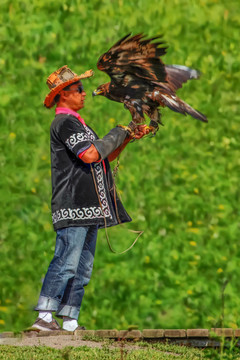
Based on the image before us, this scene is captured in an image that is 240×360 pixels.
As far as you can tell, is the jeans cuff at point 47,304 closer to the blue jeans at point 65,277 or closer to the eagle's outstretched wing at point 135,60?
the blue jeans at point 65,277

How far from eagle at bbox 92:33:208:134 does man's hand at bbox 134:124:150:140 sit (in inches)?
1.6

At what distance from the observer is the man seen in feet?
21.2

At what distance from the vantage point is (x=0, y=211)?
853 cm

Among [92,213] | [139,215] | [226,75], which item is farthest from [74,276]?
[226,75]

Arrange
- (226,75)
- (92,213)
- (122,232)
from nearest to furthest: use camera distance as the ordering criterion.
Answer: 1. (92,213)
2. (122,232)
3. (226,75)

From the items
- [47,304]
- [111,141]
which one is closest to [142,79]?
[111,141]

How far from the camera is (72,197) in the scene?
6.49 metres

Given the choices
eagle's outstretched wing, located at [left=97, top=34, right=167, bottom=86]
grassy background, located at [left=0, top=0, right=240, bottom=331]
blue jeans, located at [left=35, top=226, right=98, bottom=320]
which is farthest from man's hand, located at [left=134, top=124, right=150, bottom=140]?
grassy background, located at [left=0, top=0, right=240, bottom=331]

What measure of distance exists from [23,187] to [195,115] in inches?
109

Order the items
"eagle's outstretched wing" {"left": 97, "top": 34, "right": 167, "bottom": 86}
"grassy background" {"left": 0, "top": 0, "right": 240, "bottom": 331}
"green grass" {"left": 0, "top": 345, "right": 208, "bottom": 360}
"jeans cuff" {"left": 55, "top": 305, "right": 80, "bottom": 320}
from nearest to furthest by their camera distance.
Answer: "eagle's outstretched wing" {"left": 97, "top": 34, "right": 167, "bottom": 86} < "green grass" {"left": 0, "top": 345, "right": 208, "bottom": 360} < "jeans cuff" {"left": 55, "top": 305, "right": 80, "bottom": 320} < "grassy background" {"left": 0, "top": 0, "right": 240, "bottom": 331}

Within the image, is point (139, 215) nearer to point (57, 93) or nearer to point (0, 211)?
point (0, 211)

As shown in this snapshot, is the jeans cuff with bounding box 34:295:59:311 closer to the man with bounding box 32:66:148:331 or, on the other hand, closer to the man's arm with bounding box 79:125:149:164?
the man with bounding box 32:66:148:331

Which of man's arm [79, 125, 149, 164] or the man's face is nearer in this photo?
man's arm [79, 125, 149, 164]

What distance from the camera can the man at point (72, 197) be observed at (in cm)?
646
